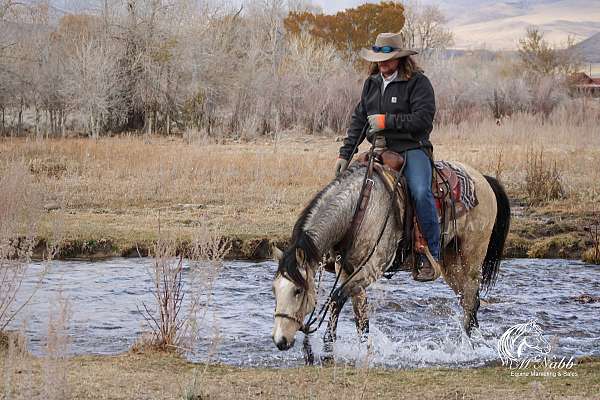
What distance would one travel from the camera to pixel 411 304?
913cm

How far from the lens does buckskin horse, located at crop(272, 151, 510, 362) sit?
236 inches

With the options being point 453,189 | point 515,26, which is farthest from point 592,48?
point 453,189

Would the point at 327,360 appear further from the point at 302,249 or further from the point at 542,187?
the point at 542,187

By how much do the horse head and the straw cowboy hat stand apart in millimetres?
1943

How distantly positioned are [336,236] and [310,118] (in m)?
21.5

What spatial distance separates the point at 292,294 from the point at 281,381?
0.61m

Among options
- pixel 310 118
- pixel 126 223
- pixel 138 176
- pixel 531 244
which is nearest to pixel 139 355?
pixel 126 223

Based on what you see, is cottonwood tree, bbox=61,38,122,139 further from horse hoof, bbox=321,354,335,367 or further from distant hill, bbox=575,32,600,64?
distant hill, bbox=575,32,600,64

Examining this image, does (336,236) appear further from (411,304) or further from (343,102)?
(343,102)

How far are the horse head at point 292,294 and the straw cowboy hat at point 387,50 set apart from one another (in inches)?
76.5

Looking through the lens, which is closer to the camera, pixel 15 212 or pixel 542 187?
pixel 15 212

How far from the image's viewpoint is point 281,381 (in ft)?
19.6

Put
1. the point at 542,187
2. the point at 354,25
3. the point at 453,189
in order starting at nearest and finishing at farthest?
the point at 453,189
the point at 542,187
the point at 354,25

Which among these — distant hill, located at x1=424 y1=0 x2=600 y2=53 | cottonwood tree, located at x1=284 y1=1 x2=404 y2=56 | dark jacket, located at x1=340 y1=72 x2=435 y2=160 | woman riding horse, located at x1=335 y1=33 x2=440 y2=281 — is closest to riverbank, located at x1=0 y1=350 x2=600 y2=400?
woman riding horse, located at x1=335 y1=33 x2=440 y2=281
